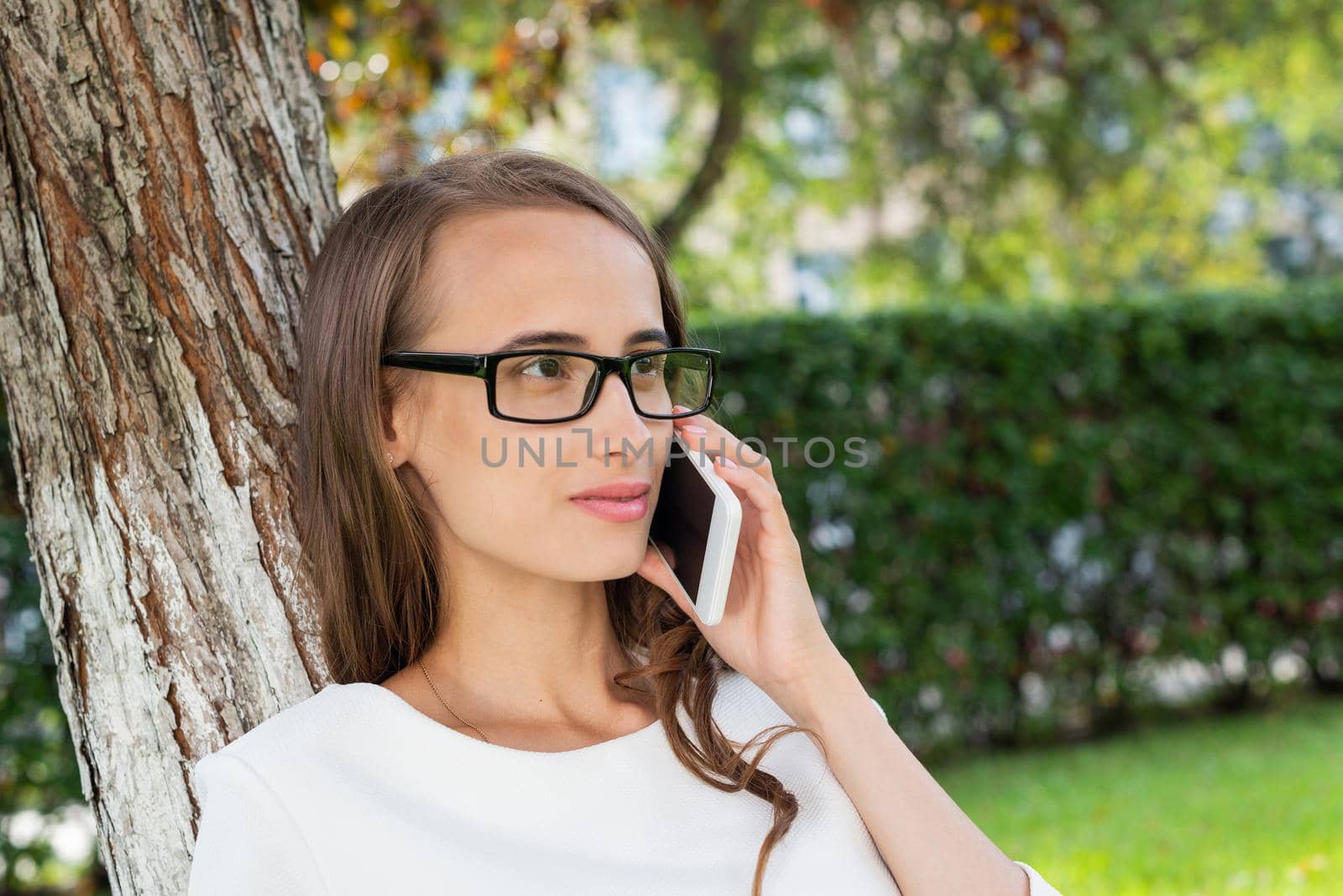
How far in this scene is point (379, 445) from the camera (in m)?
2.11

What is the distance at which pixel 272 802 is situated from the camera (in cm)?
183

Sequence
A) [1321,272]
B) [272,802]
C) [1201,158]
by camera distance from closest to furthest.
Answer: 1. [272,802]
2. [1201,158]
3. [1321,272]

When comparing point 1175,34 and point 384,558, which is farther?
point 1175,34

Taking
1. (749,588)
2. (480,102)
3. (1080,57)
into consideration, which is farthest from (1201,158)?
(749,588)

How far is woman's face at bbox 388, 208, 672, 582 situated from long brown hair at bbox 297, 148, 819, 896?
58 millimetres

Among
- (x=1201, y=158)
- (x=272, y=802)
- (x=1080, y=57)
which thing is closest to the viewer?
(x=272, y=802)

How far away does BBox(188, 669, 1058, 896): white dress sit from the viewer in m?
1.82

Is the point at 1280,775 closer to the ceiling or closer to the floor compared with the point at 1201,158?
closer to the floor

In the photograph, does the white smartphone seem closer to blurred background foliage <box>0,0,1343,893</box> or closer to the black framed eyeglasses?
the black framed eyeglasses

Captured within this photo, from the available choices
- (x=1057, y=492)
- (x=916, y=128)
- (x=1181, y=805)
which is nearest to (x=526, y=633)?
(x=1181, y=805)

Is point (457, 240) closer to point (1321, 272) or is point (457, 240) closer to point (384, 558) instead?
point (384, 558)

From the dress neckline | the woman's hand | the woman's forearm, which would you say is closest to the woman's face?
the woman's hand

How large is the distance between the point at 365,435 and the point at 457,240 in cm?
37

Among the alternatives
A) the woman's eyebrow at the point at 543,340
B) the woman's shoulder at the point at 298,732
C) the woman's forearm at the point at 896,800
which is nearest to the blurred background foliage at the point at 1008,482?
the woman's eyebrow at the point at 543,340
